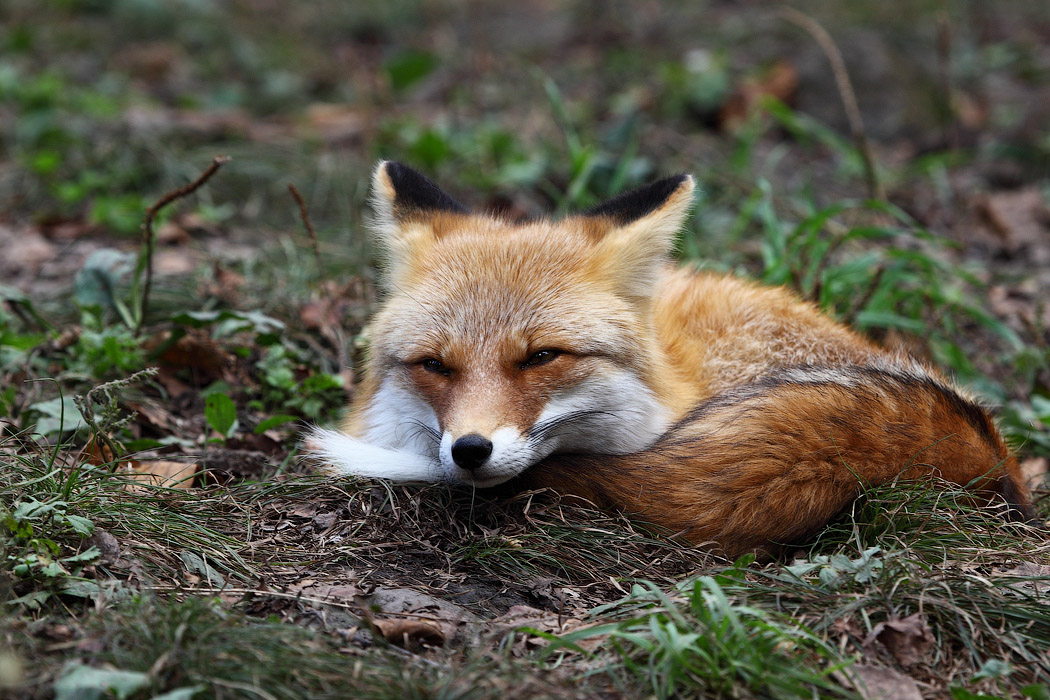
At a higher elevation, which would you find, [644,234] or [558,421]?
[644,234]

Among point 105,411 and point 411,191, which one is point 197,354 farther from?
point 411,191

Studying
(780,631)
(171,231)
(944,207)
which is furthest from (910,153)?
(780,631)

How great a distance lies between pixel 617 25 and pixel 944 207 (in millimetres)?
5857

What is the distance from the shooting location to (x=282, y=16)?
503 inches

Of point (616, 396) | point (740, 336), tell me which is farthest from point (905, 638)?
point (740, 336)

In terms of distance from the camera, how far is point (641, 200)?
11.8 feet

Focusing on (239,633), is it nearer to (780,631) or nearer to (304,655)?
(304,655)

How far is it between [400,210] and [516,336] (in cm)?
97

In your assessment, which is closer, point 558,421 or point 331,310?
point 558,421

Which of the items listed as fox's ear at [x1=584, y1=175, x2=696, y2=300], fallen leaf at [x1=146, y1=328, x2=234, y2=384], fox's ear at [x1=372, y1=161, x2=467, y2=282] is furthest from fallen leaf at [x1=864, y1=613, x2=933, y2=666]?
fallen leaf at [x1=146, y1=328, x2=234, y2=384]

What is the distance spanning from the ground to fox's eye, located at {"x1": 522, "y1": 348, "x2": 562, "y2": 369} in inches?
19.4

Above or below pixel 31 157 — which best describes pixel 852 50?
above

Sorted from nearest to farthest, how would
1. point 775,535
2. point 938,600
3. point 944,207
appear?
1. point 938,600
2. point 775,535
3. point 944,207

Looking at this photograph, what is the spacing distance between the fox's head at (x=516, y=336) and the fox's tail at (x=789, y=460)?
230 millimetres
